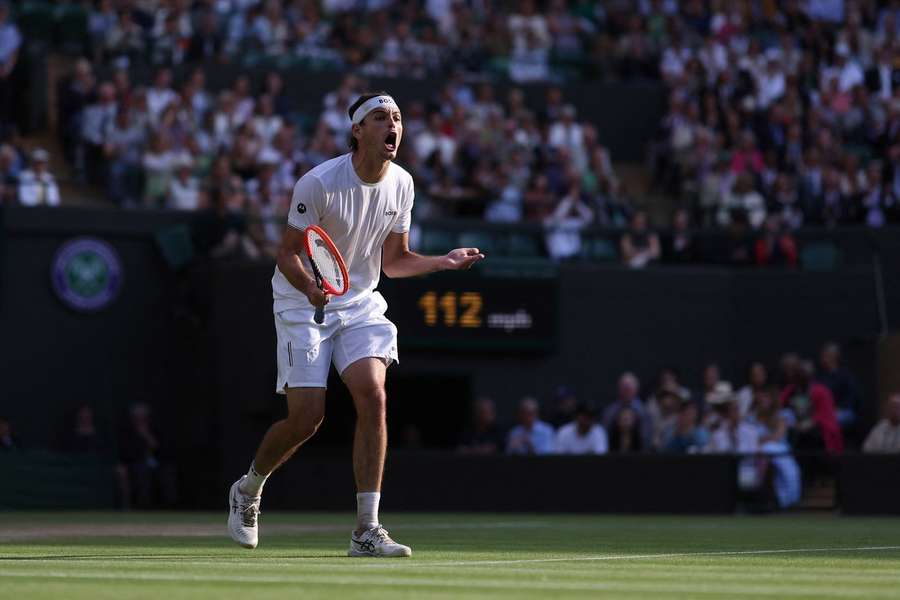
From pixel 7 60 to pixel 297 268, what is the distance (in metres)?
16.7

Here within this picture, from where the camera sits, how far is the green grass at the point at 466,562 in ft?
23.2

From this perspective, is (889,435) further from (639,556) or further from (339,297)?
(339,297)

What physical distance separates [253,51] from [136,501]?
26.2 feet

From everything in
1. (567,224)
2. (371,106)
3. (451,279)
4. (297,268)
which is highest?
(567,224)

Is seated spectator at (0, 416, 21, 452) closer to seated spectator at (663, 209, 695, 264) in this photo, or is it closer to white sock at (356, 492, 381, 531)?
seated spectator at (663, 209, 695, 264)

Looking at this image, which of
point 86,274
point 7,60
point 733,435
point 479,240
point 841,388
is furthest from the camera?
point 7,60

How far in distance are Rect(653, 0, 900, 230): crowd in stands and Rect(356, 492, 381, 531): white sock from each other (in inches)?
672

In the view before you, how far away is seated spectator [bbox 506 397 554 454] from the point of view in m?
21.8

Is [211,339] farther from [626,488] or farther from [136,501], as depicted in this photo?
[626,488]

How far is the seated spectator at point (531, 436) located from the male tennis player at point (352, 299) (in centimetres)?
1170

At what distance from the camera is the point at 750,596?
6.80m

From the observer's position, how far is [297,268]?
987 centimetres

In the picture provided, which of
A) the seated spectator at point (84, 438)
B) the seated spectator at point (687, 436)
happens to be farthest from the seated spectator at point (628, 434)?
the seated spectator at point (84, 438)

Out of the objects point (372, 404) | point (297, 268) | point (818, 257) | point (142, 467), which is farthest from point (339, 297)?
point (818, 257)
